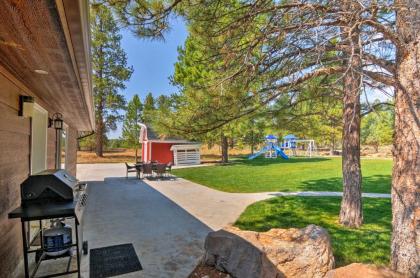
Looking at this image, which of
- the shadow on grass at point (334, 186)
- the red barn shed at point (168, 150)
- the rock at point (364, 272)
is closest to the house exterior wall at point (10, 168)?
the rock at point (364, 272)

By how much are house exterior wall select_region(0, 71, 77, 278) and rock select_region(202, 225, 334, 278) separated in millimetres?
2309

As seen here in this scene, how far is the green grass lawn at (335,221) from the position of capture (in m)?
3.67

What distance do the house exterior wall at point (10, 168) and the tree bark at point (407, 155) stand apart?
163 inches

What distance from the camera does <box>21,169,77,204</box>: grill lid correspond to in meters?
2.70

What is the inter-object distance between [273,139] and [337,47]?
25788 mm

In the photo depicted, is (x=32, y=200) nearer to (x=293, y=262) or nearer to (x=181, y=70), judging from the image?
(x=293, y=262)

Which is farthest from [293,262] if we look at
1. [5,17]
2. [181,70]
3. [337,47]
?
[181,70]

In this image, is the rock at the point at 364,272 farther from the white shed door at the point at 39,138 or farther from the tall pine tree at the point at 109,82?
the tall pine tree at the point at 109,82

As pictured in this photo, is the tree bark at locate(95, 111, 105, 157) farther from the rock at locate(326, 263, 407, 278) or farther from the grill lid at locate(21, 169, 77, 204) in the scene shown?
the rock at locate(326, 263, 407, 278)

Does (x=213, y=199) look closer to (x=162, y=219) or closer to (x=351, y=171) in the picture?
(x=162, y=219)

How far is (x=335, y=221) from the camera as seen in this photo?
201 inches

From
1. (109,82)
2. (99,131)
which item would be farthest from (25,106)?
(99,131)

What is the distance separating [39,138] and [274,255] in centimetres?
460

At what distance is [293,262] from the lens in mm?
2740
